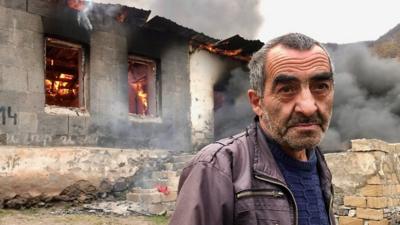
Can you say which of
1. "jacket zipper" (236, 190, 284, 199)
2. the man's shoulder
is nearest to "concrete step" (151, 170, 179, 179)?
the man's shoulder

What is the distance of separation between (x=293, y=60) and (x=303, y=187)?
0.56 m

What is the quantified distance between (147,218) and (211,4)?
645 inches

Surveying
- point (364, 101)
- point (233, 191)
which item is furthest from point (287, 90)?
point (364, 101)

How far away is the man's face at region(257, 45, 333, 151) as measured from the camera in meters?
1.80

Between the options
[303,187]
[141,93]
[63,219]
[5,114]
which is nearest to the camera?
[303,187]

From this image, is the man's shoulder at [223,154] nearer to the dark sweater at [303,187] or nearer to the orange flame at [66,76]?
the dark sweater at [303,187]

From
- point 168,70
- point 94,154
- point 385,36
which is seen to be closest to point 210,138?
point 168,70

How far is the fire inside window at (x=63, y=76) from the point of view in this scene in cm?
1130

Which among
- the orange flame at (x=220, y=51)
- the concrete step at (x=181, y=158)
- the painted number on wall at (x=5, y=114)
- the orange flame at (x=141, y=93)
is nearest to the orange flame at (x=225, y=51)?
the orange flame at (x=220, y=51)

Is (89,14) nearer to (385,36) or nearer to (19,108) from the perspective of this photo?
(19,108)

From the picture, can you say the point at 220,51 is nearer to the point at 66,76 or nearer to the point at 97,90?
the point at 97,90

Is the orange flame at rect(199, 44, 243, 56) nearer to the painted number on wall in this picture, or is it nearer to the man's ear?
the painted number on wall

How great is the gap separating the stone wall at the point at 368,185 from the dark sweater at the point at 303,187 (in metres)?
6.82

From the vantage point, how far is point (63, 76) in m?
12.1
